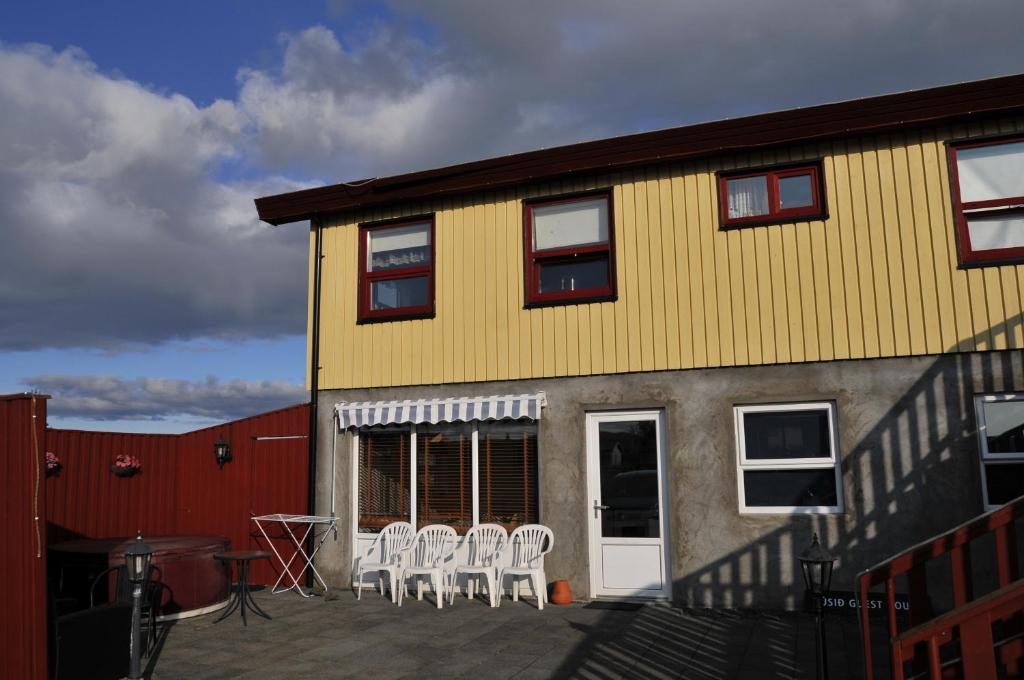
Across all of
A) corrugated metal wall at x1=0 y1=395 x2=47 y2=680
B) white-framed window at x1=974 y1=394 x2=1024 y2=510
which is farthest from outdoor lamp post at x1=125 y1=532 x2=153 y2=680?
Answer: white-framed window at x1=974 y1=394 x2=1024 y2=510

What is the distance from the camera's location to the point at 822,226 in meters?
7.98

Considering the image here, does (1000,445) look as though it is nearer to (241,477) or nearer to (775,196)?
(775,196)

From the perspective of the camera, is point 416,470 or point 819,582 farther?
point 416,470

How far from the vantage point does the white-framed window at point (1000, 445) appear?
7.11 m

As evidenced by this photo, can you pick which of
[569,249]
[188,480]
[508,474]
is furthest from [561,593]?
[188,480]

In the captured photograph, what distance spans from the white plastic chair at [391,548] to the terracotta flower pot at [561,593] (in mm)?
1718

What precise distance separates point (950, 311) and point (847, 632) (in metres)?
3.09

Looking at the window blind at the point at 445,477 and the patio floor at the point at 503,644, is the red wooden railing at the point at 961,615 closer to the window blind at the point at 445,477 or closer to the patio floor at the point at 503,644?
the patio floor at the point at 503,644

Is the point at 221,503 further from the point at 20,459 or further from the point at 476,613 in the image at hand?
the point at 20,459

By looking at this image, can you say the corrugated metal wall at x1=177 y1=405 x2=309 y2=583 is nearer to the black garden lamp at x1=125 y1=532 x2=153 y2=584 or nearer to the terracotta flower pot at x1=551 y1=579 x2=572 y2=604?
the terracotta flower pot at x1=551 y1=579 x2=572 y2=604

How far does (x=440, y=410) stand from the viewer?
911 centimetres

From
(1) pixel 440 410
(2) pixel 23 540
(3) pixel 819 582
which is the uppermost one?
(1) pixel 440 410

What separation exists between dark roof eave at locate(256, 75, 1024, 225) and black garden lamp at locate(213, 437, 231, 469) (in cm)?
301

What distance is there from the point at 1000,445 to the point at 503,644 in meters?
4.81
